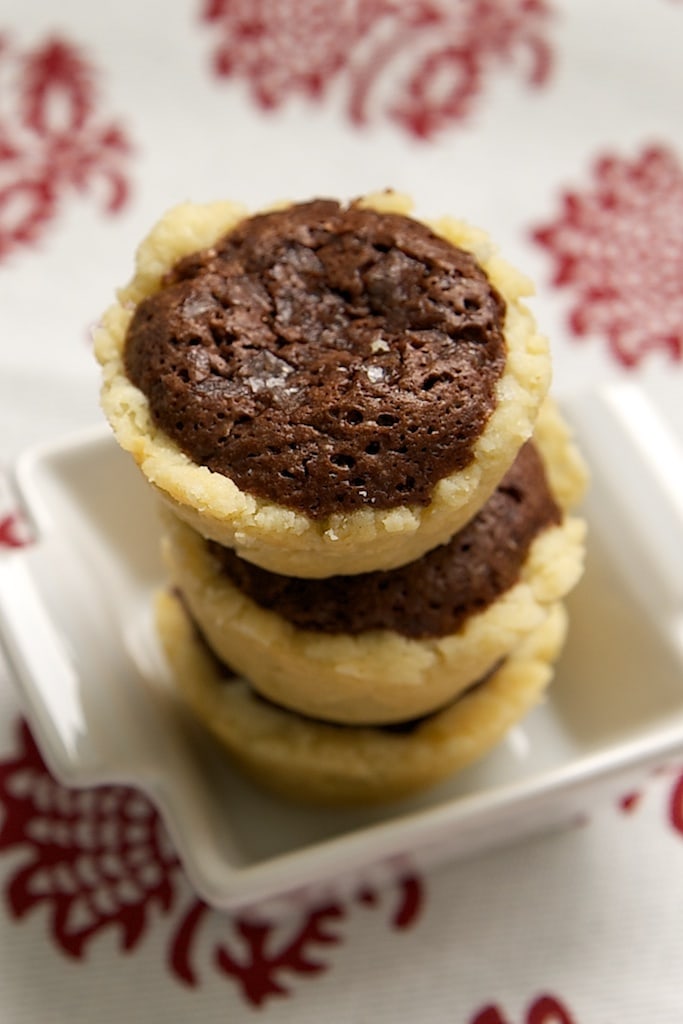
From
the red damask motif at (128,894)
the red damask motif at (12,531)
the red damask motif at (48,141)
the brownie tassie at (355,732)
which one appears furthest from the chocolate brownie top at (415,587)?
the red damask motif at (48,141)

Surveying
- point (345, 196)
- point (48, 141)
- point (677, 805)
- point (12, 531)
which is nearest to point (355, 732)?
point (677, 805)

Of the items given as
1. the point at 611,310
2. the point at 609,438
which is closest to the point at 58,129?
the point at 611,310

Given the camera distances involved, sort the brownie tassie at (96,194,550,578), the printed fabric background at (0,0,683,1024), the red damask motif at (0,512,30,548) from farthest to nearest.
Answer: the red damask motif at (0,512,30,548) → the printed fabric background at (0,0,683,1024) → the brownie tassie at (96,194,550,578)

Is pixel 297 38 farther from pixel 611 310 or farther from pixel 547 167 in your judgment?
pixel 611 310

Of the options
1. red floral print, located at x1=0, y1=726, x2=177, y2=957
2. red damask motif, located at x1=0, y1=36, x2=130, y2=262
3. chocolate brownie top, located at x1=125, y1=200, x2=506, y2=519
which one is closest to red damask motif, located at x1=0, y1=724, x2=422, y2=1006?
red floral print, located at x1=0, y1=726, x2=177, y2=957

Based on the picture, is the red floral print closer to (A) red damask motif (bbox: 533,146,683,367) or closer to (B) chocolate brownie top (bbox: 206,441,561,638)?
(B) chocolate brownie top (bbox: 206,441,561,638)

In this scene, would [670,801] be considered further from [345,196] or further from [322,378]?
[345,196]
